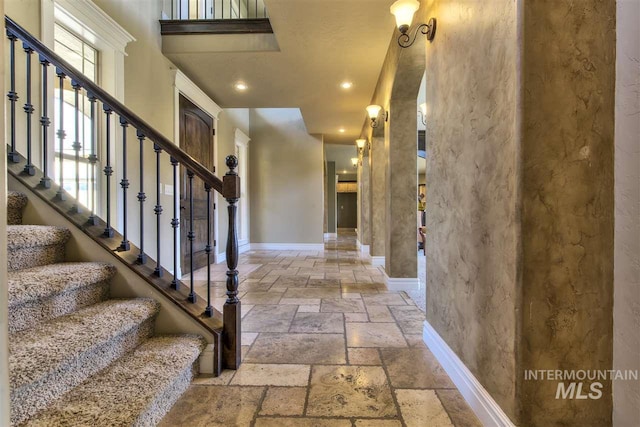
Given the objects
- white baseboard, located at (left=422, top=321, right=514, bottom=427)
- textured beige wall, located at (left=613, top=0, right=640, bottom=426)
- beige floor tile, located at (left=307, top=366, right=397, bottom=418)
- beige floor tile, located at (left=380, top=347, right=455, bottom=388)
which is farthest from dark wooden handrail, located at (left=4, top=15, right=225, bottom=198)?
textured beige wall, located at (left=613, top=0, right=640, bottom=426)

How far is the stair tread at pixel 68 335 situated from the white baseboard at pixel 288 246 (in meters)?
5.38

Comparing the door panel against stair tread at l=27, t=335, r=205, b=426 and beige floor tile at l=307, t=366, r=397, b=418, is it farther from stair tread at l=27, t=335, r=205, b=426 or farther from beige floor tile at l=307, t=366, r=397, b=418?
stair tread at l=27, t=335, r=205, b=426

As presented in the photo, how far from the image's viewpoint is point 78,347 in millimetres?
1172

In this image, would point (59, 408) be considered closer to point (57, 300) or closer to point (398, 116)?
Result: point (57, 300)

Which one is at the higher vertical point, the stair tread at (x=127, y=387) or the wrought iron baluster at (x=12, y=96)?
the wrought iron baluster at (x=12, y=96)

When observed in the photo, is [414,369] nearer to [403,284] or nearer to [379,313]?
[379,313]

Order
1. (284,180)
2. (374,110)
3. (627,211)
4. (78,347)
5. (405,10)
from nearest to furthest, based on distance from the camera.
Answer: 1. (627,211)
2. (78,347)
3. (405,10)
4. (374,110)
5. (284,180)

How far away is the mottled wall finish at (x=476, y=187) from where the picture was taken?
3.68 feet

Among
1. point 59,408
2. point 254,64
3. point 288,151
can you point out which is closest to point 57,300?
point 59,408

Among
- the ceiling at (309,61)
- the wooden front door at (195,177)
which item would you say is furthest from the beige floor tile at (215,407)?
the ceiling at (309,61)

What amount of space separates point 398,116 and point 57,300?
3.21m

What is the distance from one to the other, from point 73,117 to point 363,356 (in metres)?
2.96

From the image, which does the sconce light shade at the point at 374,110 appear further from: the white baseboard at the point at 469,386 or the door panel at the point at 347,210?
the door panel at the point at 347,210

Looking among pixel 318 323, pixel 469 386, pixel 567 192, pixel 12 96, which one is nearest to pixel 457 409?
pixel 469 386
